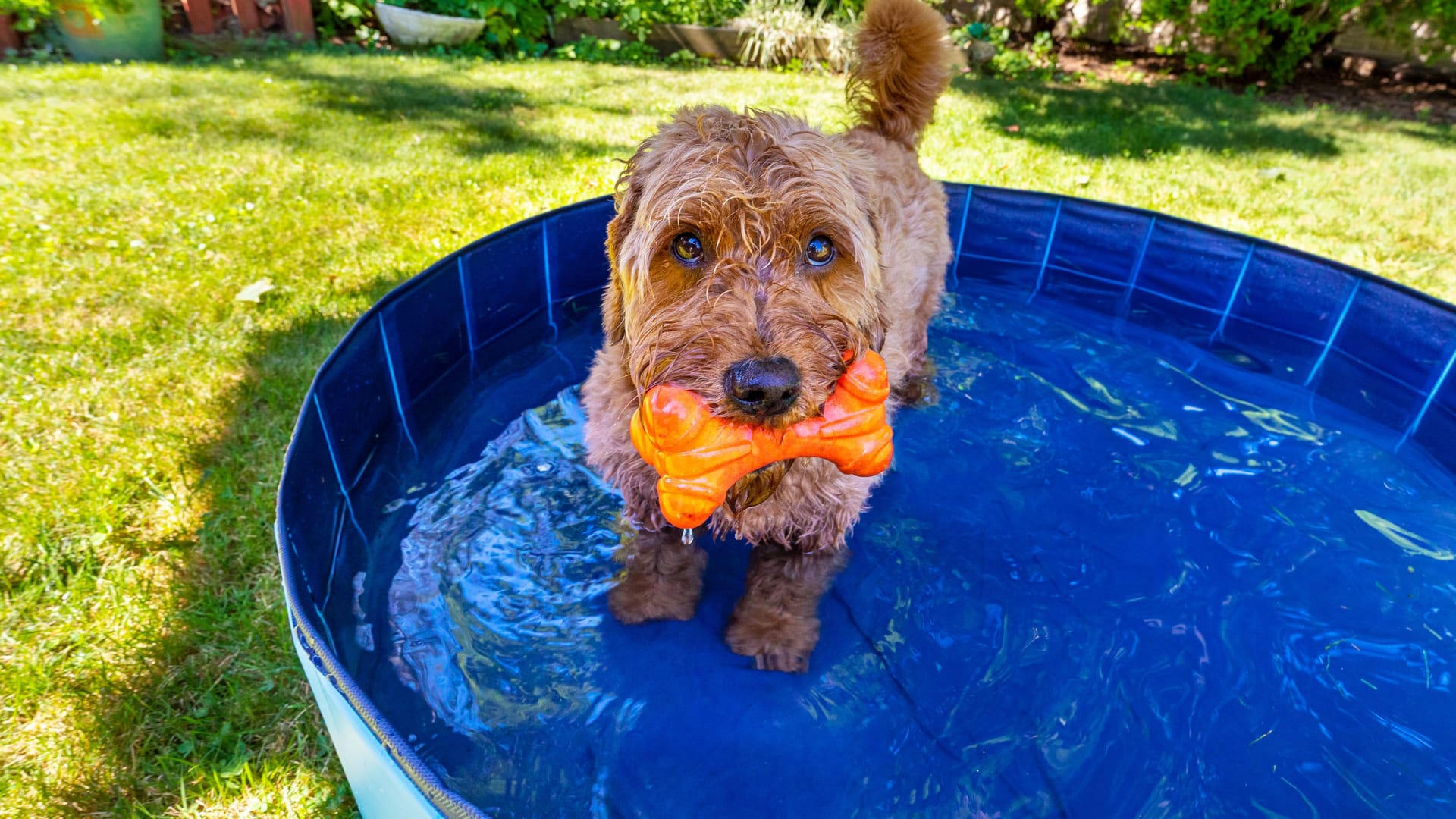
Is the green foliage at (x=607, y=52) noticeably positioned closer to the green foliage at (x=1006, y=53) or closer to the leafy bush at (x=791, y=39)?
the leafy bush at (x=791, y=39)

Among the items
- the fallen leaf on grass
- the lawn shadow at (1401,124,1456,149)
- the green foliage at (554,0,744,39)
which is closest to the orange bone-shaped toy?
the fallen leaf on grass

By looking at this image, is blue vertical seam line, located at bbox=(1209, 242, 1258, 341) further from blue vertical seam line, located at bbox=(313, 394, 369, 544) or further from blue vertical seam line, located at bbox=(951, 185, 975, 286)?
blue vertical seam line, located at bbox=(313, 394, 369, 544)

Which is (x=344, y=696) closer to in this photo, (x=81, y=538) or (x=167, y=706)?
A: (x=167, y=706)

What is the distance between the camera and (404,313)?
3496 mm

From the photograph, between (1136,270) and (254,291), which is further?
(1136,270)

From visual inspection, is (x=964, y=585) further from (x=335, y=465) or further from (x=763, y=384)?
(x=335, y=465)

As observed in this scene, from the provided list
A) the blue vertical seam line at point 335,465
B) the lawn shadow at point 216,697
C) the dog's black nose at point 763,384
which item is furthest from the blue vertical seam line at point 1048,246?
the lawn shadow at point 216,697

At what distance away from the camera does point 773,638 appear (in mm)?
2805

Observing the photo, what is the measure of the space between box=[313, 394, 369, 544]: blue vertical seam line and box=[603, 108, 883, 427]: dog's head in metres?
1.15

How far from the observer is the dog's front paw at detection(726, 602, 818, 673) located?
278cm

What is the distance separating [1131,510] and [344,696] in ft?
10.9

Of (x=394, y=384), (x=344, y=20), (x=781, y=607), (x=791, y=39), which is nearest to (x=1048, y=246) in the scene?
(x=781, y=607)

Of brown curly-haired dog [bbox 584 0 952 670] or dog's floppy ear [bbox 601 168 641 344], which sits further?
dog's floppy ear [bbox 601 168 641 344]

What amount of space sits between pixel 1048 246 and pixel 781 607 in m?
3.74
